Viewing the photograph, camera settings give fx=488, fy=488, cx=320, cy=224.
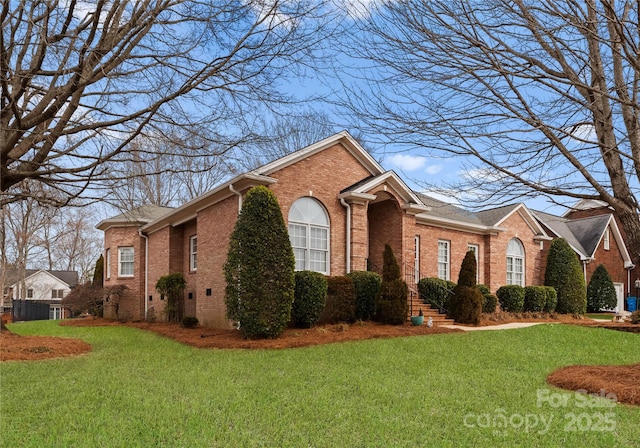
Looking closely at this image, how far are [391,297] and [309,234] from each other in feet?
10.8

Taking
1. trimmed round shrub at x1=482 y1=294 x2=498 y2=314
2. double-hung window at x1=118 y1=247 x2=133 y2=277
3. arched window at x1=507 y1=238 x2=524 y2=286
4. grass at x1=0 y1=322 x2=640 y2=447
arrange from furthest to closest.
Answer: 1. arched window at x1=507 y1=238 x2=524 y2=286
2. double-hung window at x1=118 y1=247 x2=133 y2=277
3. trimmed round shrub at x1=482 y1=294 x2=498 y2=314
4. grass at x1=0 y1=322 x2=640 y2=447

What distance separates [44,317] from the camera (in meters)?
35.4

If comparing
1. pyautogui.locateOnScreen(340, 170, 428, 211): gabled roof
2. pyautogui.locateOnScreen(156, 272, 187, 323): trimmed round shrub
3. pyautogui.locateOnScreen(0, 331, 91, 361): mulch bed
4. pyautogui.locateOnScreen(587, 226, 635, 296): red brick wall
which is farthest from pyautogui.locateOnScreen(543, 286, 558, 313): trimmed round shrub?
pyautogui.locateOnScreen(0, 331, 91, 361): mulch bed

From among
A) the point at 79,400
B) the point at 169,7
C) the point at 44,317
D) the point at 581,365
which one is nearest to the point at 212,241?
the point at 169,7

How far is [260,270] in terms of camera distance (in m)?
12.4

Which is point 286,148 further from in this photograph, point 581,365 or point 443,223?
point 581,365

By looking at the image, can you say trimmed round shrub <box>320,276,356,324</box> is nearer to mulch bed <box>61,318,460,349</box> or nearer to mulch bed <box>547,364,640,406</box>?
mulch bed <box>61,318,460,349</box>

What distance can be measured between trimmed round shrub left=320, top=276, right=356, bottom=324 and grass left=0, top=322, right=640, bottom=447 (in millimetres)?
4335

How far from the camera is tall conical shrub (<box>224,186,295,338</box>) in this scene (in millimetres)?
12320

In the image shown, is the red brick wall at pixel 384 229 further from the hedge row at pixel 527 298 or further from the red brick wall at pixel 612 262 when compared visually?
the red brick wall at pixel 612 262

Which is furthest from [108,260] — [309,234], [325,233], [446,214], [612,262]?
[612,262]

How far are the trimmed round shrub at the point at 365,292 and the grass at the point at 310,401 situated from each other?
506 centimetres

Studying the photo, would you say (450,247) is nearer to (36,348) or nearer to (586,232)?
Answer: (586,232)

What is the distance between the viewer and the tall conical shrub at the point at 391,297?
15.3 m
